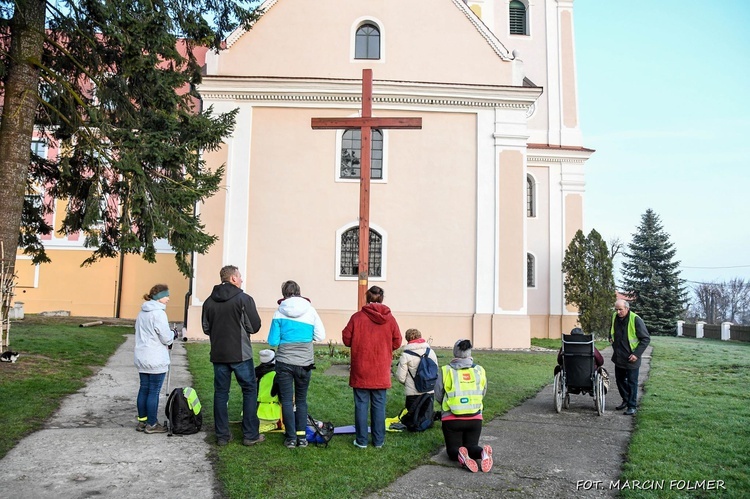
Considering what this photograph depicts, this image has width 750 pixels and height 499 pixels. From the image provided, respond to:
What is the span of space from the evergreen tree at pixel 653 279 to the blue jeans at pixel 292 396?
120 ft

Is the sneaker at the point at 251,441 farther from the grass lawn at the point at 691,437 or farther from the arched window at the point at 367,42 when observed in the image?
the arched window at the point at 367,42

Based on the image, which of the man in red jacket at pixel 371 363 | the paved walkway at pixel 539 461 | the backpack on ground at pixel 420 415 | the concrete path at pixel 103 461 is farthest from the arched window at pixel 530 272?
the man in red jacket at pixel 371 363

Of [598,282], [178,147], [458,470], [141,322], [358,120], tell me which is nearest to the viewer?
[458,470]

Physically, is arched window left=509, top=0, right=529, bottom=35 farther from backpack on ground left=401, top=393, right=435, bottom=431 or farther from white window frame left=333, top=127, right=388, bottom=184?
backpack on ground left=401, top=393, right=435, bottom=431

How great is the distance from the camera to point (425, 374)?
751 cm

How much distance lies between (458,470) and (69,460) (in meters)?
3.67

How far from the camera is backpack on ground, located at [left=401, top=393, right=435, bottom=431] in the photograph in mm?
7375

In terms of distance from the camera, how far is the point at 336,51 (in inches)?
771

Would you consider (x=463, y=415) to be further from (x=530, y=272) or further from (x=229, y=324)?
(x=530, y=272)

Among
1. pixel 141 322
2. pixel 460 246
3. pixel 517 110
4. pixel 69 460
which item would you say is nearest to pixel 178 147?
pixel 141 322

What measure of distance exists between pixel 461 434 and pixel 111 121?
1040cm

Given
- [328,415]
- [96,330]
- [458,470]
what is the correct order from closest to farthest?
1. [458,470]
2. [328,415]
3. [96,330]

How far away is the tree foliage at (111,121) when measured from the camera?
1145 centimetres

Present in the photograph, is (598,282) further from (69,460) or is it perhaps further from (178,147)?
(69,460)
